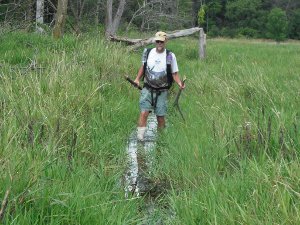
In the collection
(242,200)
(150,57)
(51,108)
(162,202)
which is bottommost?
(162,202)

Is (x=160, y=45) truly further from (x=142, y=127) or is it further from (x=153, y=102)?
(x=142, y=127)

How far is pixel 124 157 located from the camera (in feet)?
18.0

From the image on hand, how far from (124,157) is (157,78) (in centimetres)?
197

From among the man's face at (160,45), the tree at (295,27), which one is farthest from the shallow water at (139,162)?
the tree at (295,27)

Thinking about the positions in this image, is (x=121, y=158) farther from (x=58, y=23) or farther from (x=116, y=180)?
(x=58, y=23)

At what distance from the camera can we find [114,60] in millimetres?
10180

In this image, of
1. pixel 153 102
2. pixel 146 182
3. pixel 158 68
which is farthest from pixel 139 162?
pixel 158 68

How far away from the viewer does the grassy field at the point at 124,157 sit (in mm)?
3297

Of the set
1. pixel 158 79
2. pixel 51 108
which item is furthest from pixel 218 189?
pixel 158 79

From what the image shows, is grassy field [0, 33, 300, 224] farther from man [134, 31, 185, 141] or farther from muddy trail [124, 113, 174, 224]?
man [134, 31, 185, 141]

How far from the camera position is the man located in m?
7.07

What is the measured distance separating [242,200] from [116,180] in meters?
1.38

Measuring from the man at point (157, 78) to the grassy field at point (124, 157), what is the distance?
28cm

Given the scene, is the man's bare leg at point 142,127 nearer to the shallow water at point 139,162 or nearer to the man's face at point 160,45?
the shallow water at point 139,162
